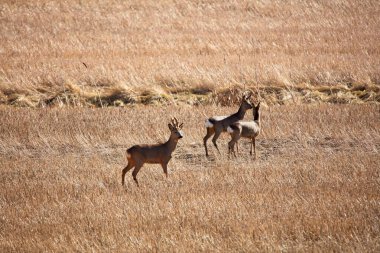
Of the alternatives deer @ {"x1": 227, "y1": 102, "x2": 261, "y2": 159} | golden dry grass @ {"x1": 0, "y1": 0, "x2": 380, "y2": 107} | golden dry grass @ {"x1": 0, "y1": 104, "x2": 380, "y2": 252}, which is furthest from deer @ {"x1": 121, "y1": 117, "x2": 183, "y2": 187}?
golden dry grass @ {"x1": 0, "y1": 0, "x2": 380, "y2": 107}

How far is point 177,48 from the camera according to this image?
29.8 meters

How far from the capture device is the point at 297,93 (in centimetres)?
2206

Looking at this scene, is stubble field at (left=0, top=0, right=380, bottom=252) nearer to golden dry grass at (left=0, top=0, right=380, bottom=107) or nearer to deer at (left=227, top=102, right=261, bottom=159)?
golden dry grass at (left=0, top=0, right=380, bottom=107)

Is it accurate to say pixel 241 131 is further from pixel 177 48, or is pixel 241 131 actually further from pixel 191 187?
pixel 177 48

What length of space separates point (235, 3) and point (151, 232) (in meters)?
34.7

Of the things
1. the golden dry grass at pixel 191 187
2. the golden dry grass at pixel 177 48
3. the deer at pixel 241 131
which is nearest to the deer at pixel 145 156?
the golden dry grass at pixel 191 187

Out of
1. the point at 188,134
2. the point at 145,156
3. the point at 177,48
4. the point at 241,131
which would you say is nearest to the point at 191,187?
the point at 145,156

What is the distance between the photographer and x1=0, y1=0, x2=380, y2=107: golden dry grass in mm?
22891

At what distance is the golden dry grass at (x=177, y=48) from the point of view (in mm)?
22891

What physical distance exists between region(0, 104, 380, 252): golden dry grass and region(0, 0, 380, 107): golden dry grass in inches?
144

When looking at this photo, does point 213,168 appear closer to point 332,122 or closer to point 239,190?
point 239,190

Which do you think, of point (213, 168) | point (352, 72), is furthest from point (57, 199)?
point (352, 72)

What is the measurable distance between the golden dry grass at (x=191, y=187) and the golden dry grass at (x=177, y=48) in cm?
366

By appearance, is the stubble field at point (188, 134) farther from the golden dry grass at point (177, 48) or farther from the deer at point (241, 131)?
the deer at point (241, 131)
